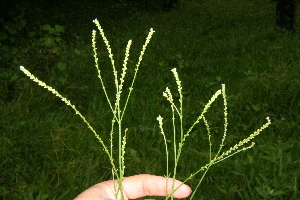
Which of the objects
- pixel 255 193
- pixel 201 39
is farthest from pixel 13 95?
pixel 201 39

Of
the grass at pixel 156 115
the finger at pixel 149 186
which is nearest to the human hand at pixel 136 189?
the finger at pixel 149 186

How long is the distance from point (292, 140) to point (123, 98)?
90.6 inches

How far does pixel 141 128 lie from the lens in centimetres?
403

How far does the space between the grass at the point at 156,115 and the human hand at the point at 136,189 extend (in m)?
1.79

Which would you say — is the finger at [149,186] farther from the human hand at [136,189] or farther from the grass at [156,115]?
the grass at [156,115]

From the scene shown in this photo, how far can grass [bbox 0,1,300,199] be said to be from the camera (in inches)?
125

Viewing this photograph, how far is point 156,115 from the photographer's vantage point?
4.38 meters

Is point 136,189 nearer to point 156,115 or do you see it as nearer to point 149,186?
point 149,186

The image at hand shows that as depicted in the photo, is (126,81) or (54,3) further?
(54,3)

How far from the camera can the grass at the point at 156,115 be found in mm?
3168

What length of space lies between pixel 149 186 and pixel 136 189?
0.20ft

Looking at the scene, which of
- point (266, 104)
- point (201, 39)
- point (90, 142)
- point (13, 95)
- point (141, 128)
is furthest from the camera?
point (201, 39)

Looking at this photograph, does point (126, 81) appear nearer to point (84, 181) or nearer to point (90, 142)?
point (90, 142)

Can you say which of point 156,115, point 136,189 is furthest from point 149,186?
point 156,115
